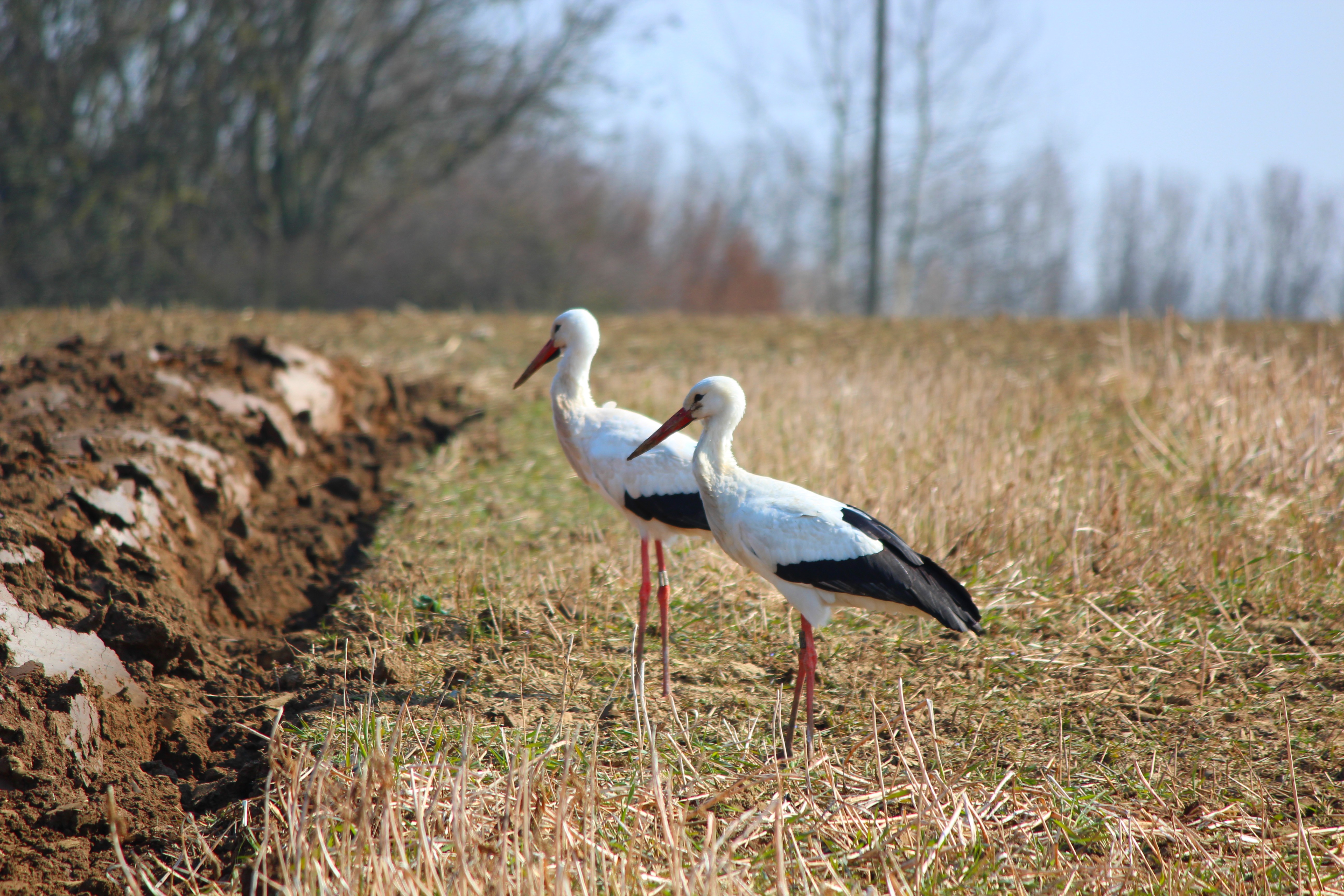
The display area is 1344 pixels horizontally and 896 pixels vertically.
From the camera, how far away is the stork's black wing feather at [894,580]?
3242mm

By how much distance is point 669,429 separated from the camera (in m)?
3.73

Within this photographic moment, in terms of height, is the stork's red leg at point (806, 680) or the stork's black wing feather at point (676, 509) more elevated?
the stork's black wing feather at point (676, 509)

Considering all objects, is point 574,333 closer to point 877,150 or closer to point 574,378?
point 574,378

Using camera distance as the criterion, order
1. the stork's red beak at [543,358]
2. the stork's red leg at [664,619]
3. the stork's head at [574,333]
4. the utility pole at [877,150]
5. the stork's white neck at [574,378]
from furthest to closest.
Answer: the utility pole at [877,150], the stork's red beak at [543,358], the stork's head at [574,333], the stork's white neck at [574,378], the stork's red leg at [664,619]

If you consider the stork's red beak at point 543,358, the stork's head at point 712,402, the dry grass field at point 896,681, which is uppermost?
the stork's red beak at point 543,358

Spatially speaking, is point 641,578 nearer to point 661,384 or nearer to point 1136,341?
point 661,384

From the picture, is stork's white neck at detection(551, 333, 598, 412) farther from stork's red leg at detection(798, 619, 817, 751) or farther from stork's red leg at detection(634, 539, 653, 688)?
stork's red leg at detection(798, 619, 817, 751)

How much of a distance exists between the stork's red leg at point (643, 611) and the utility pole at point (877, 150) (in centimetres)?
1652

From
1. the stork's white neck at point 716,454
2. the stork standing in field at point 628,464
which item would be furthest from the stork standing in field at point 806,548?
the stork standing in field at point 628,464

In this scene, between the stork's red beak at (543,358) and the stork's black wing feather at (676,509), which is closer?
the stork's black wing feather at (676,509)

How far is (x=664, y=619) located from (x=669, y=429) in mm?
791

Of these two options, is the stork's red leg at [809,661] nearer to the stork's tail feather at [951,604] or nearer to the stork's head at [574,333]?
the stork's tail feather at [951,604]

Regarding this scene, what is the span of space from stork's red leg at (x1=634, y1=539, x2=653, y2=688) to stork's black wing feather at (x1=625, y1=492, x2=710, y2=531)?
179mm

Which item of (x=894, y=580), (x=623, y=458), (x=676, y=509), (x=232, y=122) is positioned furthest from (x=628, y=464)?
(x=232, y=122)
